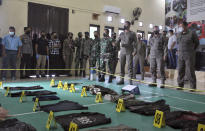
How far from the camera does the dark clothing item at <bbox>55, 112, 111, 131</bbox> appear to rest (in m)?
2.59

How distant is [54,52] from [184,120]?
258 inches

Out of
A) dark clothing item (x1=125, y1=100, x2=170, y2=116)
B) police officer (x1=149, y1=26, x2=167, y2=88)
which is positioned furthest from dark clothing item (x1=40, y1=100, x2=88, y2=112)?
police officer (x1=149, y1=26, x2=167, y2=88)

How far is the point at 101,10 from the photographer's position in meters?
10.5

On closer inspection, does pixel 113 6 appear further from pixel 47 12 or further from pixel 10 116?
pixel 10 116

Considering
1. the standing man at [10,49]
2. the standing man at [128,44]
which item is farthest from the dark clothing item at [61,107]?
the standing man at [10,49]

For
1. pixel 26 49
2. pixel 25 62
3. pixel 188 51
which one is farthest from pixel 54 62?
pixel 188 51

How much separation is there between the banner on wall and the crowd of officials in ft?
7.19

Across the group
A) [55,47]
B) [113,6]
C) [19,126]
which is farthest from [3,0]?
[19,126]

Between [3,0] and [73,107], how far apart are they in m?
6.19

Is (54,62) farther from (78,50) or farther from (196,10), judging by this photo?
(196,10)

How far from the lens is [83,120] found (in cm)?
274

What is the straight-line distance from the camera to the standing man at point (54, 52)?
27.5ft

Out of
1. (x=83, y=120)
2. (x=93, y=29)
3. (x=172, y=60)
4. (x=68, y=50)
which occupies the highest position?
(x=93, y=29)

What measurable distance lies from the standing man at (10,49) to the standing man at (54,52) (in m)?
1.32
